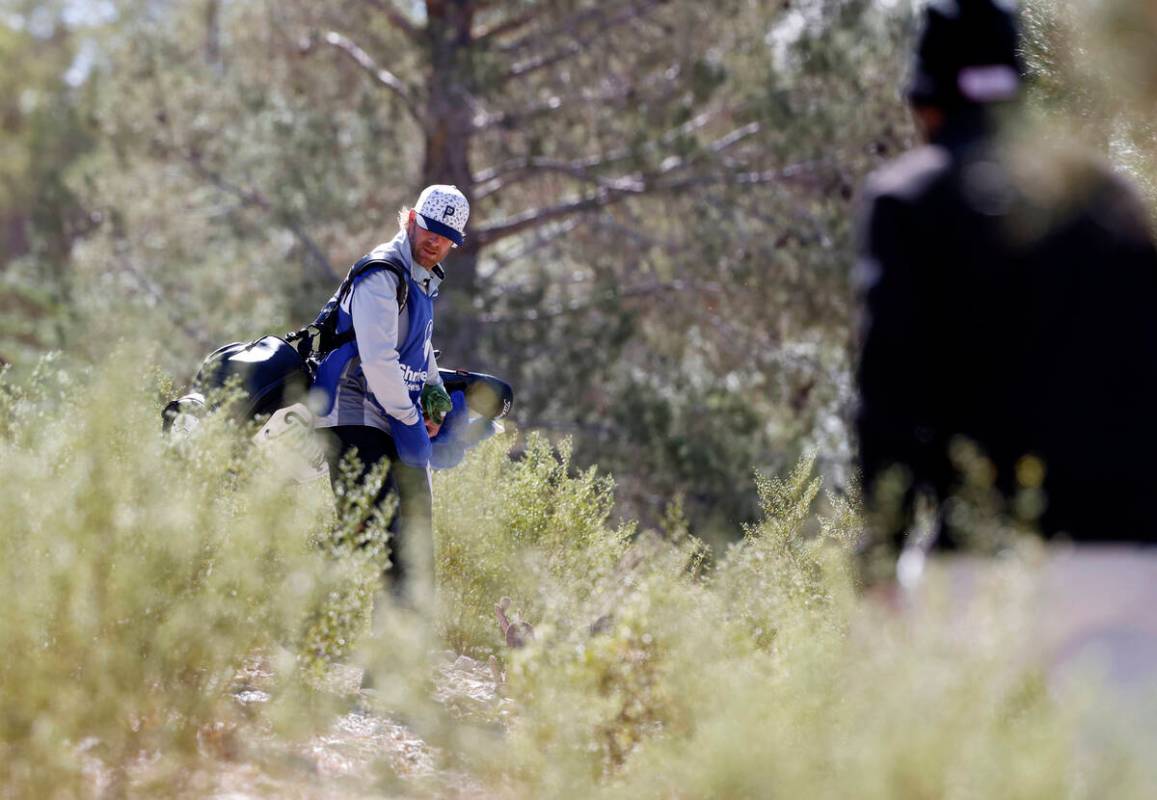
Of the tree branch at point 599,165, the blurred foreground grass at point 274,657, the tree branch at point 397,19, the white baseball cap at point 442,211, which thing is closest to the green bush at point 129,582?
the blurred foreground grass at point 274,657

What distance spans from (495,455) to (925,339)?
390 cm

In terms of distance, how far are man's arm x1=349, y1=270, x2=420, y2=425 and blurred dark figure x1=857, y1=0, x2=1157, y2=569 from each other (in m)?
2.69

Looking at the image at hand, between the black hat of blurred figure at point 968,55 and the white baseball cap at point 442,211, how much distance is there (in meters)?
2.71

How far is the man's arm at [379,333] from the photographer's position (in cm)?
517

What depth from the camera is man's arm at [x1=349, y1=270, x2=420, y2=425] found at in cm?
517

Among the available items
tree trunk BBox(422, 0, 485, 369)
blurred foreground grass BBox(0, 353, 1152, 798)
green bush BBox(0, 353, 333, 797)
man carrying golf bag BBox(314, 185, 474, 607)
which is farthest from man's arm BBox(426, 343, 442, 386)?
tree trunk BBox(422, 0, 485, 369)

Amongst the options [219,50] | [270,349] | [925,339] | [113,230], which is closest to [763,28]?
[219,50]

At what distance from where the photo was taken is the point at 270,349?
5285 millimetres

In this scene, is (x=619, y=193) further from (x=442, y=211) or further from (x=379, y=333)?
(x=379, y=333)

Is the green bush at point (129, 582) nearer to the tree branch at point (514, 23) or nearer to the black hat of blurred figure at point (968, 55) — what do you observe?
the black hat of blurred figure at point (968, 55)

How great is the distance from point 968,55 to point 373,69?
485 inches

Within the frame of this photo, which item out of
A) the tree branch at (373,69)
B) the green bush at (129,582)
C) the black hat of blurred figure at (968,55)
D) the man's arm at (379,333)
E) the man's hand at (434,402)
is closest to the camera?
the black hat of blurred figure at (968,55)

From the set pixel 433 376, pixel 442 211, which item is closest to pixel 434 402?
pixel 433 376

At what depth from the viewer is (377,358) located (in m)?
5.17
